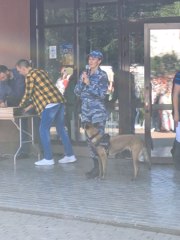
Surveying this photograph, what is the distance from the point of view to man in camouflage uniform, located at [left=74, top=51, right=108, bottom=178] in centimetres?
816

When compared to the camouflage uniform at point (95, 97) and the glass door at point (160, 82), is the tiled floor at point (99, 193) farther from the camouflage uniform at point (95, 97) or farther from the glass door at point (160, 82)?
the camouflage uniform at point (95, 97)

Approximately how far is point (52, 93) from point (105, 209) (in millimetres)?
3117

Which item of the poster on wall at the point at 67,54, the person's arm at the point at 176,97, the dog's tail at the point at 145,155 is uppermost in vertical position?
the poster on wall at the point at 67,54

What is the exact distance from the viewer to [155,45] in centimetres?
923

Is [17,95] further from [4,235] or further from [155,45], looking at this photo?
[4,235]

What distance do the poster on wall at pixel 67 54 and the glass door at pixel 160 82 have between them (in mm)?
1706

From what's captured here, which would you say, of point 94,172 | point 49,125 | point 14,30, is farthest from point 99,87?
point 14,30

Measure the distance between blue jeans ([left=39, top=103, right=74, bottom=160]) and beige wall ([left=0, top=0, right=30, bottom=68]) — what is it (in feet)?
6.49

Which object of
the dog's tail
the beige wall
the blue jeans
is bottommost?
the dog's tail

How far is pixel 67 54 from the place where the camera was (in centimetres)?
1039

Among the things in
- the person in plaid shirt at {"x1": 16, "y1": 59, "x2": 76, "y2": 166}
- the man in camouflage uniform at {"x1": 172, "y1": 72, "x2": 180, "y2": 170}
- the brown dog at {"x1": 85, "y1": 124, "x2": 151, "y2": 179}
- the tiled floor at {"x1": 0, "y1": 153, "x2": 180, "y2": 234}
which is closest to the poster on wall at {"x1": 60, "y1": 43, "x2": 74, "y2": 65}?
the person in plaid shirt at {"x1": 16, "y1": 59, "x2": 76, "y2": 166}

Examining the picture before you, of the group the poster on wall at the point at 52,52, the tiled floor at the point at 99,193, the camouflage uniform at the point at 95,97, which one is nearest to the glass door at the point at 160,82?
the tiled floor at the point at 99,193

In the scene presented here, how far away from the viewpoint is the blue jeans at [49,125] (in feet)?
30.1

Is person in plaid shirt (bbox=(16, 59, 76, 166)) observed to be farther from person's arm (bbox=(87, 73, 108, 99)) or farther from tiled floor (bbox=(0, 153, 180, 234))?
person's arm (bbox=(87, 73, 108, 99))
